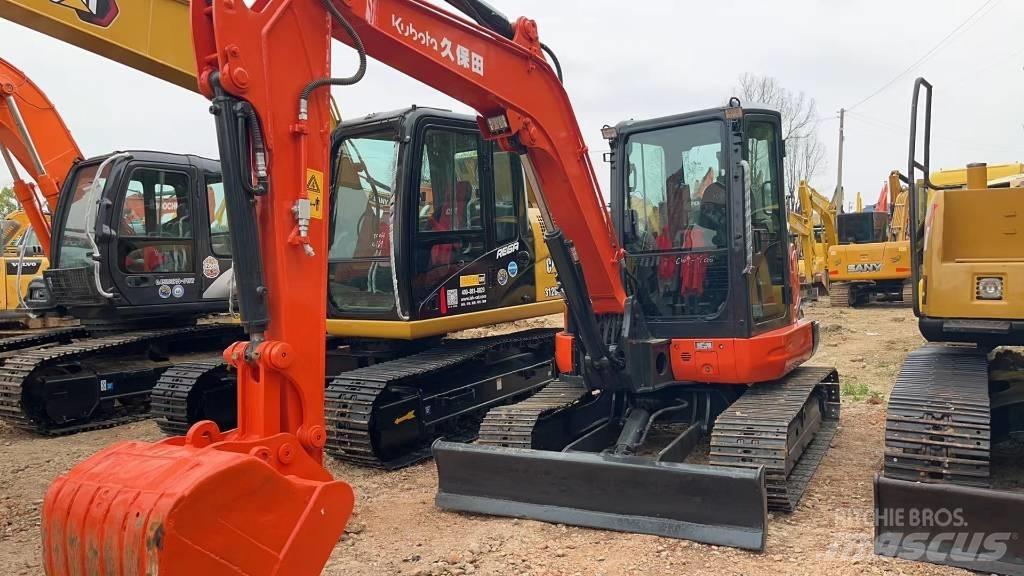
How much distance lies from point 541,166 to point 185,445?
261 centimetres

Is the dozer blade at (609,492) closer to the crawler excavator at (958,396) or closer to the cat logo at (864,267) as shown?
the crawler excavator at (958,396)

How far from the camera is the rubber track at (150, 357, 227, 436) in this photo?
6668 millimetres

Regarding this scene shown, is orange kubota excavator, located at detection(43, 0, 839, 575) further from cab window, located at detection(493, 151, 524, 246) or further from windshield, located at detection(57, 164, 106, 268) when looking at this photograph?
windshield, located at detection(57, 164, 106, 268)

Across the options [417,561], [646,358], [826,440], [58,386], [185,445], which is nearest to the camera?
[185,445]

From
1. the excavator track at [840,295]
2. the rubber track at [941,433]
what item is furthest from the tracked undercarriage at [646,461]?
the excavator track at [840,295]

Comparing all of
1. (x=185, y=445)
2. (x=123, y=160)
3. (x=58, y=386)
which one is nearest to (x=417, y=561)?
(x=185, y=445)

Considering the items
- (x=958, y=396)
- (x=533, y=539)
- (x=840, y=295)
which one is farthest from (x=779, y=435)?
(x=840, y=295)

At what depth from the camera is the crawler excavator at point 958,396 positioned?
3.64m

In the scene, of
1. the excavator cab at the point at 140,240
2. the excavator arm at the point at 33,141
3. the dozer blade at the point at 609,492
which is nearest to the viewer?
the dozer blade at the point at 609,492

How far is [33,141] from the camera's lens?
26.9 ft

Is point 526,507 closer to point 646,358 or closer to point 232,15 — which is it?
point 646,358

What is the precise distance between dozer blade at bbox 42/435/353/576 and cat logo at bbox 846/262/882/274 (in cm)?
1526

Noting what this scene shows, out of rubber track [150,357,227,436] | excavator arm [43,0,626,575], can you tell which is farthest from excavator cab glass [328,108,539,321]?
excavator arm [43,0,626,575]

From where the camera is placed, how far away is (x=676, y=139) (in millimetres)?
5332
